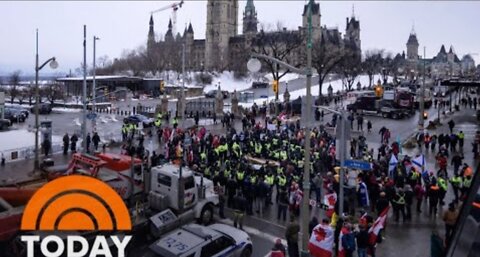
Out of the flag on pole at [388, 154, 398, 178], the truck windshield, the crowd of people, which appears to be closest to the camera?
the crowd of people

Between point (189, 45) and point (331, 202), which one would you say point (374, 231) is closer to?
point (331, 202)

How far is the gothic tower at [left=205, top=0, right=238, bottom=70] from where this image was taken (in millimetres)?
173988

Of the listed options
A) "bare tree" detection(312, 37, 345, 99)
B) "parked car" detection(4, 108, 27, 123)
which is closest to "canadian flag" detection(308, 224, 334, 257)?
"parked car" detection(4, 108, 27, 123)

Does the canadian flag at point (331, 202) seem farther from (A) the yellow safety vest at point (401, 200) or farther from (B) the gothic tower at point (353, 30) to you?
(B) the gothic tower at point (353, 30)

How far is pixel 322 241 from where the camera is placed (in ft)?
42.2

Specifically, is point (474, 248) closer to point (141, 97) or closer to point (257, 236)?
point (257, 236)

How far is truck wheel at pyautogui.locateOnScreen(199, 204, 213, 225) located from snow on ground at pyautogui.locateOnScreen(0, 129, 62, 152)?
17976 mm

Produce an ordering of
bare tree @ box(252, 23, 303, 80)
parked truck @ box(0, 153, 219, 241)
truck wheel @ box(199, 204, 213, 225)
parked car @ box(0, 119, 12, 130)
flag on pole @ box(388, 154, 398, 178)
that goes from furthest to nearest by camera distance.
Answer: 1. bare tree @ box(252, 23, 303, 80)
2. parked car @ box(0, 119, 12, 130)
3. flag on pole @ box(388, 154, 398, 178)
4. truck wheel @ box(199, 204, 213, 225)
5. parked truck @ box(0, 153, 219, 241)

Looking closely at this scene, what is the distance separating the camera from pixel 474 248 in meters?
6.45

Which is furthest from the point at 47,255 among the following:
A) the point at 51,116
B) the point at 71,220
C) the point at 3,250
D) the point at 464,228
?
the point at 51,116

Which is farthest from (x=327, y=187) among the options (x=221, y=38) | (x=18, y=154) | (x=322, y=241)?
(x=221, y=38)

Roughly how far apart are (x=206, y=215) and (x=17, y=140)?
22.5 metres

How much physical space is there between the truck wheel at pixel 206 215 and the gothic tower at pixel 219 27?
153449mm

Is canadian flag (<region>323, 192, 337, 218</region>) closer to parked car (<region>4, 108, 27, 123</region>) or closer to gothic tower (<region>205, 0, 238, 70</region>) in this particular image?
parked car (<region>4, 108, 27, 123</region>)
